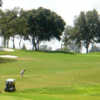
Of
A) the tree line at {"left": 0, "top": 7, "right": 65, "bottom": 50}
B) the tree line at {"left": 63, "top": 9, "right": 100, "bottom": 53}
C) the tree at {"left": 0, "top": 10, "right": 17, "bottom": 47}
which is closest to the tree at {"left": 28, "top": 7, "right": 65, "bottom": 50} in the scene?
the tree line at {"left": 0, "top": 7, "right": 65, "bottom": 50}

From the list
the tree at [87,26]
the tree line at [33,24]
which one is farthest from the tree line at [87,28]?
the tree line at [33,24]

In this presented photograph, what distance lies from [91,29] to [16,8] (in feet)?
117

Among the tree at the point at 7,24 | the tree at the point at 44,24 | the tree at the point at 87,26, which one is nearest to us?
the tree at the point at 7,24

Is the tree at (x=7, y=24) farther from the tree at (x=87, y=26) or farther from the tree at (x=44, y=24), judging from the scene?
the tree at (x=87, y=26)

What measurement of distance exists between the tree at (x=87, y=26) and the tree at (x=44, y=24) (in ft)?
40.1

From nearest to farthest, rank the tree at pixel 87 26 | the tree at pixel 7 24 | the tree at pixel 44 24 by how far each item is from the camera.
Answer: the tree at pixel 7 24, the tree at pixel 44 24, the tree at pixel 87 26

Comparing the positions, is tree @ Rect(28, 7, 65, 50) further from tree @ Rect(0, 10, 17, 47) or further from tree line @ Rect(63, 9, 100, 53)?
tree line @ Rect(63, 9, 100, 53)

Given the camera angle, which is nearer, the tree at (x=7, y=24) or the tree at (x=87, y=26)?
the tree at (x=7, y=24)

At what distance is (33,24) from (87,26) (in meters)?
27.6

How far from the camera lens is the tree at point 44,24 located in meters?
96.9

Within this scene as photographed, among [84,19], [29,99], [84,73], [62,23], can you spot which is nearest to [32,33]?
[62,23]

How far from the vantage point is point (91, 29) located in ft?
360

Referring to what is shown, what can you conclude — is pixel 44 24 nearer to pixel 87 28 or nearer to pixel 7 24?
pixel 7 24

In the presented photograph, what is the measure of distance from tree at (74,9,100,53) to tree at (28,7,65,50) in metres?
12.2
